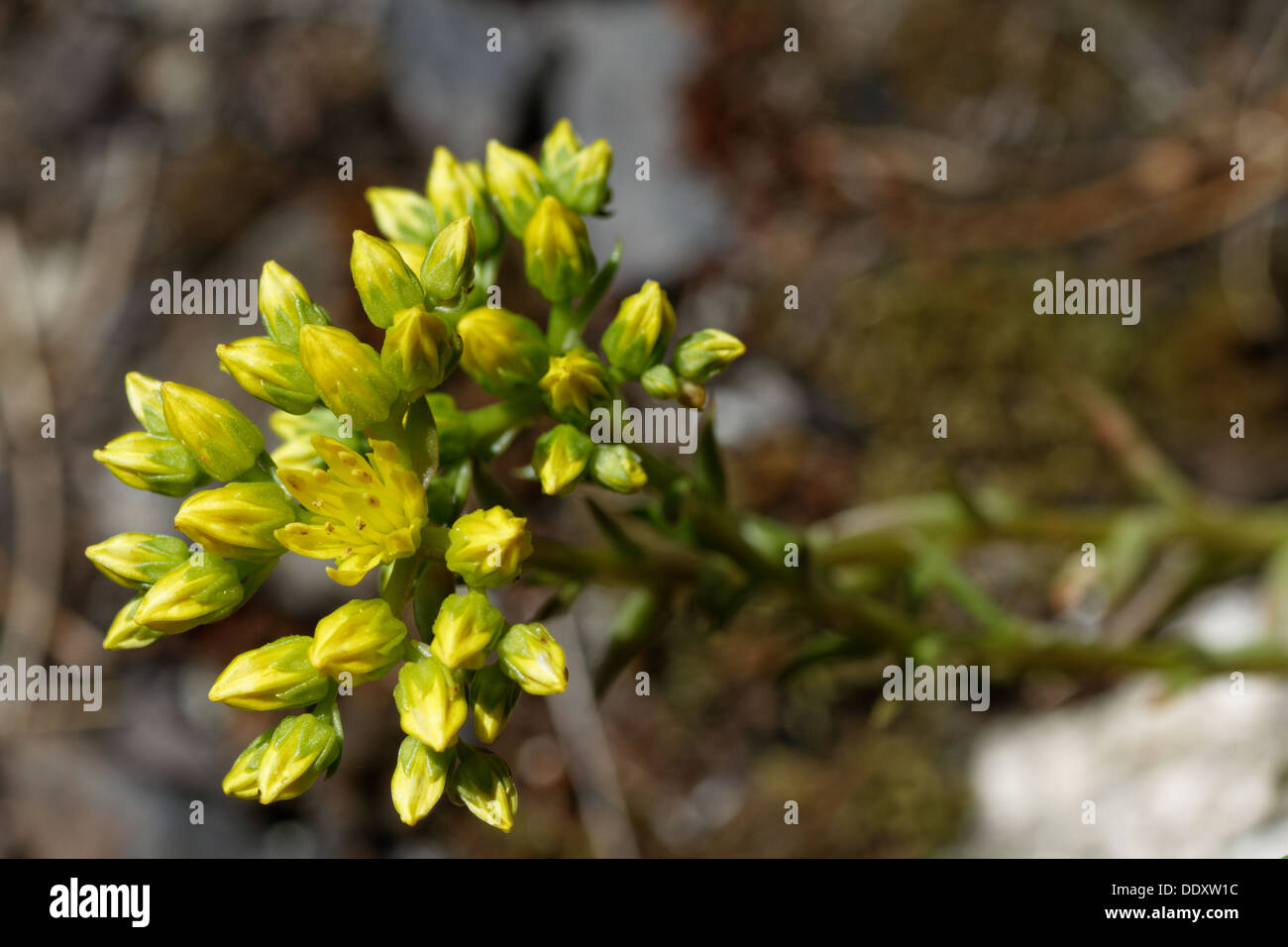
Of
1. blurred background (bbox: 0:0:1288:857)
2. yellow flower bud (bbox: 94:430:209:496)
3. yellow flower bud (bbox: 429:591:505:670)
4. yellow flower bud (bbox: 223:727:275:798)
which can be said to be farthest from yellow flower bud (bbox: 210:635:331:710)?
blurred background (bbox: 0:0:1288:857)

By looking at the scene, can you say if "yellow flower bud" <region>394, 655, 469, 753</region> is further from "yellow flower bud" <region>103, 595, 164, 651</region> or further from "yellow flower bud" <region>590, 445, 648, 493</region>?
"yellow flower bud" <region>103, 595, 164, 651</region>

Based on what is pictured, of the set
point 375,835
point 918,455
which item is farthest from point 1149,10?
point 375,835

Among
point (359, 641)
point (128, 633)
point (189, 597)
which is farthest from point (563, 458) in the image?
point (128, 633)

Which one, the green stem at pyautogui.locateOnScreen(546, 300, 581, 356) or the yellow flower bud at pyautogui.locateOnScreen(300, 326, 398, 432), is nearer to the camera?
the yellow flower bud at pyautogui.locateOnScreen(300, 326, 398, 432)

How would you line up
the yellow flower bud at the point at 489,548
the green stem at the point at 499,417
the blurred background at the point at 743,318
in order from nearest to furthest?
the yellow flower bud at the point at 489,548, the green stem at the point at 499,417, the blurred background at the point at 743,318

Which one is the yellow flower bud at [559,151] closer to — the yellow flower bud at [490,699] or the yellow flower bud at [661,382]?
the yellow flower bud at [661,382]

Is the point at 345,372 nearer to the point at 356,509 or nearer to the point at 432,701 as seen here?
the point at 356,509

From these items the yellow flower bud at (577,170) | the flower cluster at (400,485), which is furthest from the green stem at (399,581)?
the yellow flower bud at (577,170)
